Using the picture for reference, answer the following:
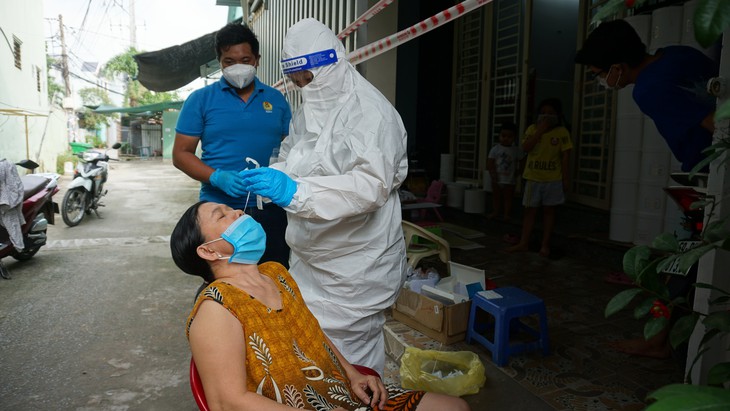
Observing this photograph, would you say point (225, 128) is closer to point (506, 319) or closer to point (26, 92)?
point (506, 319)

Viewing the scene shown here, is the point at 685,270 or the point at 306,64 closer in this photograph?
the point at 685,270

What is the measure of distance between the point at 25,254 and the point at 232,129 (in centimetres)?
382

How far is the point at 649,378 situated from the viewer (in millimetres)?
2373

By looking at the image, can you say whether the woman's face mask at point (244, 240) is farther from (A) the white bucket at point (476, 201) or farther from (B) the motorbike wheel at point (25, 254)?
(A) the white bucket at point (476, 201)

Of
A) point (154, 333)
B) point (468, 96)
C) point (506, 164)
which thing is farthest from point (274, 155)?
point (468, 96)

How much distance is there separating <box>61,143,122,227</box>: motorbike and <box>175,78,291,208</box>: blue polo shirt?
206 inches

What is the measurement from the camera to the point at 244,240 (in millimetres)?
1490

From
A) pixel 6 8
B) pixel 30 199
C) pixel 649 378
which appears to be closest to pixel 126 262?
pixel 30 199

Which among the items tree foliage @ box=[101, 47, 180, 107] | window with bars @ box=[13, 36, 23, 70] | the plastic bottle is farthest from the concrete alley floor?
tree foliage @ box=[101, 47, 180, 107]

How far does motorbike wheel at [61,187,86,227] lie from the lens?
662 centimetres

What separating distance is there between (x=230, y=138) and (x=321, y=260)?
83 centimetres

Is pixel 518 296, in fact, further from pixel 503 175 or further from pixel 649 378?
pixel 503 175

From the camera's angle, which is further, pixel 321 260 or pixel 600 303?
pixel 600 303

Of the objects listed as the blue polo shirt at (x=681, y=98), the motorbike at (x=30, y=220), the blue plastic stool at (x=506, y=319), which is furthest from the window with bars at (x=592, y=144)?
the motorbike at (x=30, y=220)
